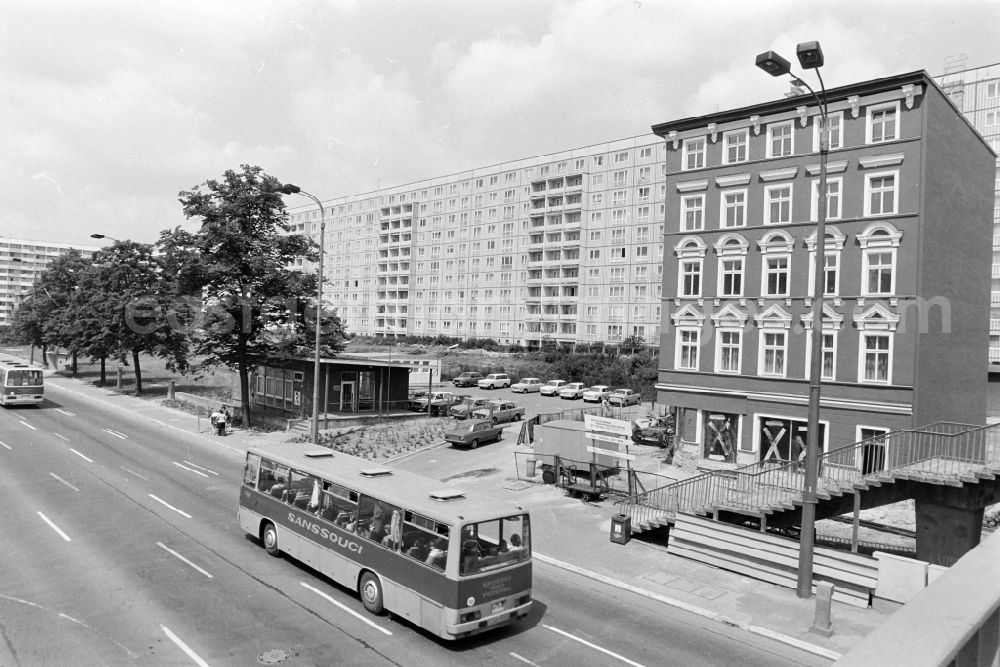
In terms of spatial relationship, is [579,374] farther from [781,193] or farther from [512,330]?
[781,193]

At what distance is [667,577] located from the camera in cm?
1709

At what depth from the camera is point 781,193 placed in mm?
28531

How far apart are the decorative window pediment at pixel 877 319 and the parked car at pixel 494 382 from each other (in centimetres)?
4285

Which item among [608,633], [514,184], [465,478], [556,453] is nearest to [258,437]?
[465,478]

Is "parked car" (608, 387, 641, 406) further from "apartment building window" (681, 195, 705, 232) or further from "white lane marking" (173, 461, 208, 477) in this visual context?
"white lane marking" (173, 461, 208, 477)

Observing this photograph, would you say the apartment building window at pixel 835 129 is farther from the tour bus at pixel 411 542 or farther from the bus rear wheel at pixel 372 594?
the bus rear wheel at pixel 372 594

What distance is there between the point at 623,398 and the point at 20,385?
44.4 meters

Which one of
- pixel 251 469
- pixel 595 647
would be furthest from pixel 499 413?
pixel 595 647

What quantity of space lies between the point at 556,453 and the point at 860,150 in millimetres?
17307

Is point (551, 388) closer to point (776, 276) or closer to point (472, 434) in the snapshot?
point (472, 434)

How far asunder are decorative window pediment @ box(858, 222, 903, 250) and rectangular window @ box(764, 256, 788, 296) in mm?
3048

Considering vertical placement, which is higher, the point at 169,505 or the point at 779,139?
the point at 779,139

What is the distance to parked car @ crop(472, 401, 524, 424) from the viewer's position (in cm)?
4097

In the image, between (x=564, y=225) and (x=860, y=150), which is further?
(x=564, y=225)
